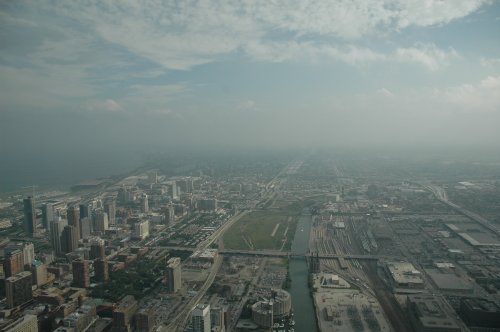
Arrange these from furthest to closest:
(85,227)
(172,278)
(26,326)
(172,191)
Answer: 1. (172,191)
2. (85,227)
3. (172,278)
4. (26,326)

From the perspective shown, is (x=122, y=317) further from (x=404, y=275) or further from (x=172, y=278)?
(x=404, y=275)

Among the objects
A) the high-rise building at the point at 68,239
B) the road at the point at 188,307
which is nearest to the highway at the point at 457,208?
the road at the point at 188,307

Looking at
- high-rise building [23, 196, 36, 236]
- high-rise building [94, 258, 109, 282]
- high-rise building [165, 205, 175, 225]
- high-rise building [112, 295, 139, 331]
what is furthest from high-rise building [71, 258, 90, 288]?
high-rise building [165, 205, 175, 225]

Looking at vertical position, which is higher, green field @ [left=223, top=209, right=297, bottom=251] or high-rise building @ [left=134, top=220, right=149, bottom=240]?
high-rise building @ [left=134, top=220, right=149, bottom=240]

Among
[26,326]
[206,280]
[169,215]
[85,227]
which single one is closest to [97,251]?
[85,227]

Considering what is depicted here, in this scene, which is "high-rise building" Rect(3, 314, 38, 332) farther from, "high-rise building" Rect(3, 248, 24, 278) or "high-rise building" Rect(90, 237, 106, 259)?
"high-rise building" Rect(90, 237, 106, 259)

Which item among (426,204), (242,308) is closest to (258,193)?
(426,204)
